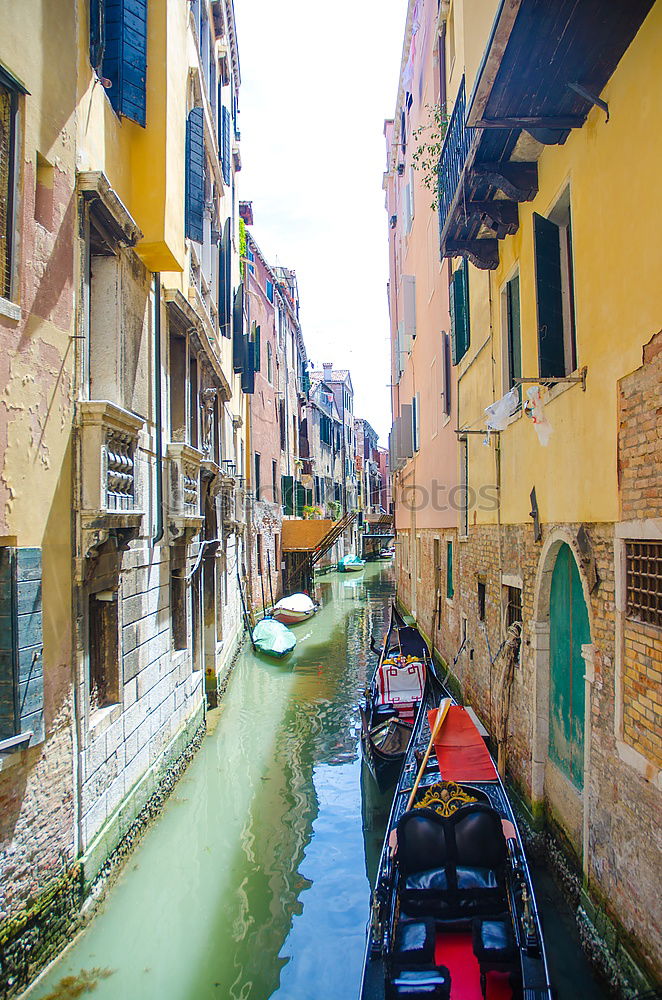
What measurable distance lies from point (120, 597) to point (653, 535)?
4.31 meters

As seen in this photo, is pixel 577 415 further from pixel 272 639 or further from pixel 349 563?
pixel 349 563

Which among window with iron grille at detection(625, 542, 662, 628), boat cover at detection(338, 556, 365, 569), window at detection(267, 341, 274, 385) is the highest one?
window at detection(267, 341, 274, 385)

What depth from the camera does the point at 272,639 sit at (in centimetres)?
1558

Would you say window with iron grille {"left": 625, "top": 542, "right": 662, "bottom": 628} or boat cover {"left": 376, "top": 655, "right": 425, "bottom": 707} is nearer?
window with iron grille {"left": 625, "top": 542, "right": 662, "bottom": 628}

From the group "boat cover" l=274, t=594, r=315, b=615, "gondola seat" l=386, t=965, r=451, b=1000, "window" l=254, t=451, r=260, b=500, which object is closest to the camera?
"gondola seat" l=386, t=965, r=451, b=1000

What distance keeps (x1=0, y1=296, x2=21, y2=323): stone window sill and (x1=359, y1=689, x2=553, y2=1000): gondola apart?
418 cm

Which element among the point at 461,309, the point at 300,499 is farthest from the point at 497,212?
the point at 300,499

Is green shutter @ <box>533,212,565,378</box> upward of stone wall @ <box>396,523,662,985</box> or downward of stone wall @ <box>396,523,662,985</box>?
upward

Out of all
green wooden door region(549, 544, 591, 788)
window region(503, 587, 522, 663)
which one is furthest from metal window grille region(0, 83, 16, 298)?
window region(503, 587, 522, 663)

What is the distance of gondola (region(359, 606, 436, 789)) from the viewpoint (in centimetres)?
786

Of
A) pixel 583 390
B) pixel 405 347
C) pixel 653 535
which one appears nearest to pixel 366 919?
pixel 653 535

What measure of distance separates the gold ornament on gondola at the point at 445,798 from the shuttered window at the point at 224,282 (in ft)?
30.8

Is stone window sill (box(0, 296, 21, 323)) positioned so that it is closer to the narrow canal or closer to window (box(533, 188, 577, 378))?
window (box(533, 188, 577, 378))

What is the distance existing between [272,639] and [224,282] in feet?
25.5
